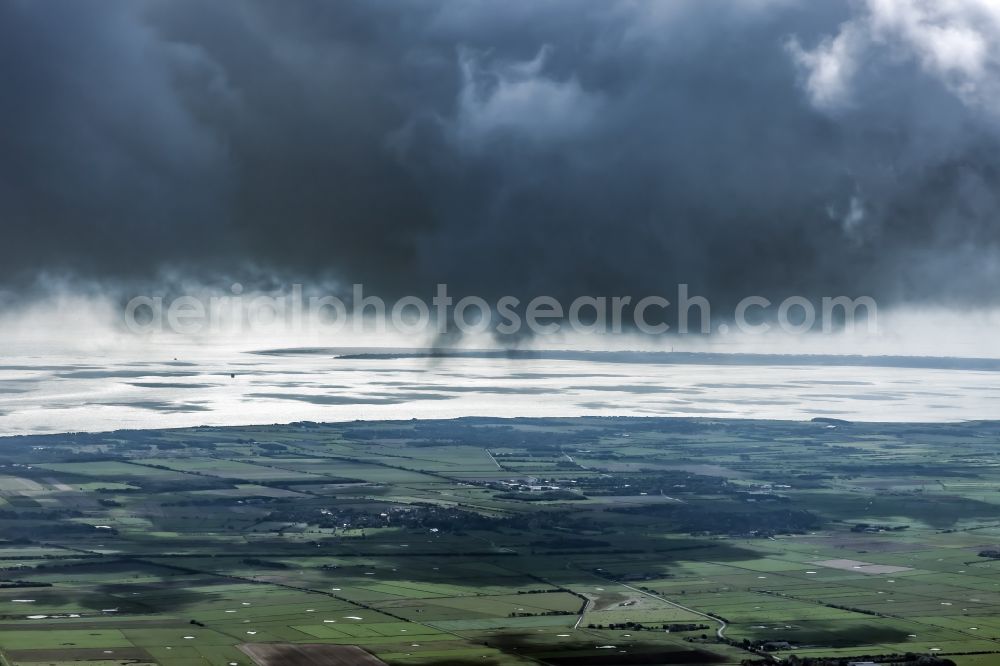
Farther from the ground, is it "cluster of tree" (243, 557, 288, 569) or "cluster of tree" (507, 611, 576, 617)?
"cluster of tree" (243, 557, 288, 569)

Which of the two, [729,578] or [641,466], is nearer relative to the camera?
[729,578]

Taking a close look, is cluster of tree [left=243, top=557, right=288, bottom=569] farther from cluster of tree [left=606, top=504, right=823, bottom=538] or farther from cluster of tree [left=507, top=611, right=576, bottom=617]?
cluster of tree [left=606, top=504, right=823, bottom=538]

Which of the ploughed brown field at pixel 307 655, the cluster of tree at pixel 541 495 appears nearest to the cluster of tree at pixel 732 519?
the cluster of tree at pixel 541 495

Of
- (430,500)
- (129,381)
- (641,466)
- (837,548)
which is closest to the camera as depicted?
(837,548)

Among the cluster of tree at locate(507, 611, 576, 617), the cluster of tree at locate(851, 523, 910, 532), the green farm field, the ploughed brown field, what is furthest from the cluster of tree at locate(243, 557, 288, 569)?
the cluster of tree at locate(851, 523, 910, 532)

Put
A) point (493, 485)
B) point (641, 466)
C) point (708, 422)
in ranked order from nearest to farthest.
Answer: point (493, 485)
point (641, 466)
point (708, 422)

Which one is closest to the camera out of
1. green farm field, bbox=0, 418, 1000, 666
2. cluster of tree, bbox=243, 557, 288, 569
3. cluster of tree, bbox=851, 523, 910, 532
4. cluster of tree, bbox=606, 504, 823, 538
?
green farm field, bbox=0, 418, 1000, 666

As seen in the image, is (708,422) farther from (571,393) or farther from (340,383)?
(340,383)

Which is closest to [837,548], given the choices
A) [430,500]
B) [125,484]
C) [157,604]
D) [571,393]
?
[430,500]
